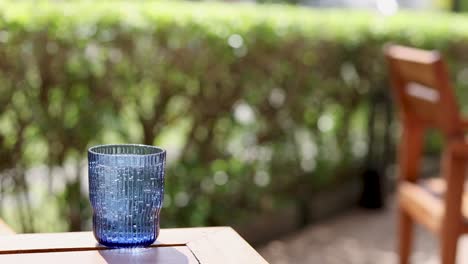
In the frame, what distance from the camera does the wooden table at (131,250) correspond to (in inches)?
56.1

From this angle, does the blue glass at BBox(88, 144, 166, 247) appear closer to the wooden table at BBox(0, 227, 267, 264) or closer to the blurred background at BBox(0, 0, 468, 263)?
the wooden table at BBox(0, 227, 267, 264)

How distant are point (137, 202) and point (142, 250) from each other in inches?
3.3

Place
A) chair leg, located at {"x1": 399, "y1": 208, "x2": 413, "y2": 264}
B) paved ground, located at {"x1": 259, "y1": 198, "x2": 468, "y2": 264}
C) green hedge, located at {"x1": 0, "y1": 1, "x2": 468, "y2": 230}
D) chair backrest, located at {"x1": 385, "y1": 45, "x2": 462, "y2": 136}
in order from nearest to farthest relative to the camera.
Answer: chair backrest, located at {"x1": 385, "y1": 45, "x2": 462, "y2": 136}, green hedge, located at {"x1": 0, "y1": 1, "x2": 468, "y2": 230}, chair leg, located at {"x1": 399, "y1": 208, "x2": 413, "y2": 264}, paved ground, located at {"x1": 259, "y1": 198, "x2": 468, "y2": 264}

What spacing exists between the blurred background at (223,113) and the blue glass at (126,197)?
54.0 inches

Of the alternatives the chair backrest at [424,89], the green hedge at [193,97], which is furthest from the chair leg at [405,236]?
the green hedge at [193,97]

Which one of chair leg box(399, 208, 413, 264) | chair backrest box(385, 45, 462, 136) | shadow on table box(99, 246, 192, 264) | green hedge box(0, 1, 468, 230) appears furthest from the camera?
chair leg box(399, 208, 413, 264)

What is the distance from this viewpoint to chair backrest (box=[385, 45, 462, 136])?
2732 mm

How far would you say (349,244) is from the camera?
13.6 ft

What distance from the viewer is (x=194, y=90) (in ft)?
11.3

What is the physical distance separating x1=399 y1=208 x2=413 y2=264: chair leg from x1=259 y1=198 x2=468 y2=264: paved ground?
58 centimetres

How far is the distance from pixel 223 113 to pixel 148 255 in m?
2.20

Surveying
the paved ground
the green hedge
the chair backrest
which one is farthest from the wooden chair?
the green hedge

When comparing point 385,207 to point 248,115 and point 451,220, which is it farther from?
point 451,220

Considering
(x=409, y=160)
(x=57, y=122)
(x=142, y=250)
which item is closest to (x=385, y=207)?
(x=409, y=160)
